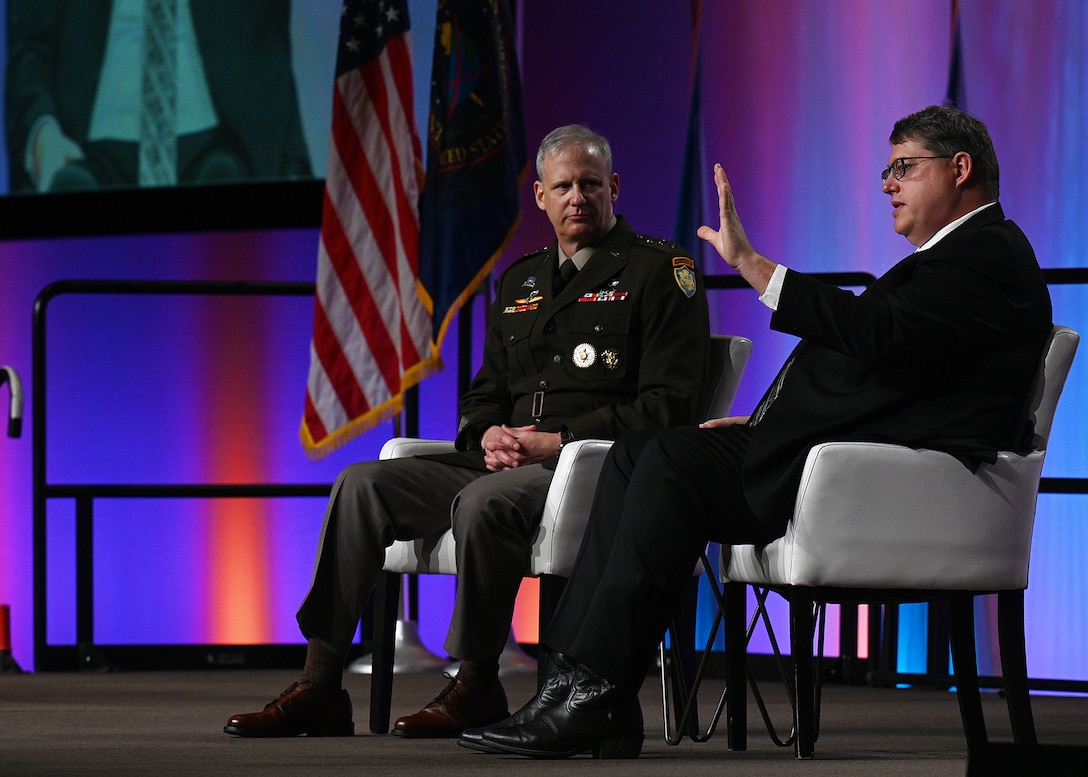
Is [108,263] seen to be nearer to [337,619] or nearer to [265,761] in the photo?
[337,619]

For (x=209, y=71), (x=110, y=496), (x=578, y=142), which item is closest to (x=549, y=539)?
(x=578, y=142)

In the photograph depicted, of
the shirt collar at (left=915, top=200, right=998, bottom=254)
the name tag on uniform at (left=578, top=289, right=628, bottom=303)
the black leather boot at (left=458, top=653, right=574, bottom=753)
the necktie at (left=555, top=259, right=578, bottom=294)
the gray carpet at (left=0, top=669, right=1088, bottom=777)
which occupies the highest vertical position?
the shirt collar at (left=915, top=200, right=998, bottom=254)

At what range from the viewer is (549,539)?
2.64 m

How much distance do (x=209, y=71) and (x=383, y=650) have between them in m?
2.84

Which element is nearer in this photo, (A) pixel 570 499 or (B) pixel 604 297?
(A) pixel 570 499

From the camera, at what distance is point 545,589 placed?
2.69 meters

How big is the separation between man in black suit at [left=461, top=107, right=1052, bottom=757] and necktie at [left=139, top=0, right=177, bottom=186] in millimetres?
3104

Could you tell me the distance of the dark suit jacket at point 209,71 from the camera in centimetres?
518

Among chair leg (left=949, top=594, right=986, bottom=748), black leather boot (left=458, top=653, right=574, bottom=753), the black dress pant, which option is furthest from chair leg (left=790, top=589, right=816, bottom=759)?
black leather boot (left=458, top=653, right=574, bottom=753)

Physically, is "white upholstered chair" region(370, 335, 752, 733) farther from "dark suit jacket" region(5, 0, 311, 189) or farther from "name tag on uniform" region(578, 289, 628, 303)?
"dark suit jacket" region(5, 0, 311, 189)

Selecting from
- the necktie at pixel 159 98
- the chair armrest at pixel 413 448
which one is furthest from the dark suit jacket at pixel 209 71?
the chair armrest at pixel 413 448

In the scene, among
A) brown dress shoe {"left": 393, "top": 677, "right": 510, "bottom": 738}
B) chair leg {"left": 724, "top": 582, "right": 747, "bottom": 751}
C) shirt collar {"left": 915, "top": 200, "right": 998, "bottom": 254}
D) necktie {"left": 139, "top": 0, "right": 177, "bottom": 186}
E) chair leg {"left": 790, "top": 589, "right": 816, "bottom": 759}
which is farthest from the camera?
necktie {"left": 139, "top": 0, "right": 177, "bottom": 186}

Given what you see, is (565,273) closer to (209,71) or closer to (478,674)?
(478,674)

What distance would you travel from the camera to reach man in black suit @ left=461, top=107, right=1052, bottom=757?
2344 mm
